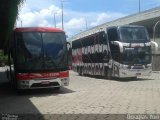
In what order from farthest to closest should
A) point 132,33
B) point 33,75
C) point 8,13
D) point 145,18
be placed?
point 145,18 < point 132,33 < point 33,75 < point 8,13

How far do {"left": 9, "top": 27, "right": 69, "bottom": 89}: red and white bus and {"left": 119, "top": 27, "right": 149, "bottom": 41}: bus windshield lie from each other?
7.85 m

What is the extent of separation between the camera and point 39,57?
18781 mm

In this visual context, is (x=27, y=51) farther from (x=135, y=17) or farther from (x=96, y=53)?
(x=135, y=17)

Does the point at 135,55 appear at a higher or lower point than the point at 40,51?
lower

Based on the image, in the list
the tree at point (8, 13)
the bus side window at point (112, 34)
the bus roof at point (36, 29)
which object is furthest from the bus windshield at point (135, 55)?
the tree at point (8, 13)

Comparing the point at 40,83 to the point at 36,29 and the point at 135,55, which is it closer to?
the point at 36,29

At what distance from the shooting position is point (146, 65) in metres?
26.9

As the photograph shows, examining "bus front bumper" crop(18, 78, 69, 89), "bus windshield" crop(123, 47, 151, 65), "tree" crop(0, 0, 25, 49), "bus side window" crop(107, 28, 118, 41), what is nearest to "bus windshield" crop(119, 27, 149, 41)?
"bus side window" crop(107, 28, 118, 41)

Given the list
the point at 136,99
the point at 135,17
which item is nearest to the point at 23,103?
the point at 136,99

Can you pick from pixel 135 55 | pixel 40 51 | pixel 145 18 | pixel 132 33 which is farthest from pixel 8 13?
pixel 145 18

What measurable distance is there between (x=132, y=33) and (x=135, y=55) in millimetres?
1470

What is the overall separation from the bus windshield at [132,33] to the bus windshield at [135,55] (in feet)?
2.32

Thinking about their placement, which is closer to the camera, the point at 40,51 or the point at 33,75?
the point at 33,75

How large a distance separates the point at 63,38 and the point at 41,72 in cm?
199
